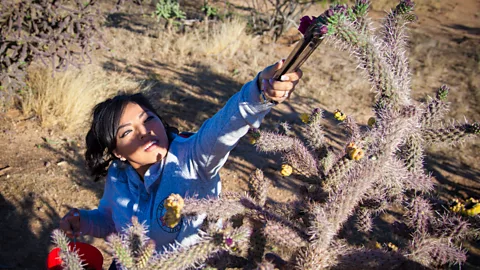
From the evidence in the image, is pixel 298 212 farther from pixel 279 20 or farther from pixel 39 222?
pixel 279 20

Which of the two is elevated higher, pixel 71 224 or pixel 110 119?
pixel 110 119

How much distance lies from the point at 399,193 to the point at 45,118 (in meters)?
3.80

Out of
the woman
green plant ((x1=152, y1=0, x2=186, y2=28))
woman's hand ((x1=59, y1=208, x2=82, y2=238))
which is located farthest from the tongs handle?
green plant ((x1=152, y1=0, x2=186, y2=28))

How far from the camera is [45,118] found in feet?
13.8

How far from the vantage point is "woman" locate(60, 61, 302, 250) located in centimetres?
144

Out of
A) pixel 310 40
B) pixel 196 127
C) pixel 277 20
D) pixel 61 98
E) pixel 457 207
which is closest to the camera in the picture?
pixel 310 40

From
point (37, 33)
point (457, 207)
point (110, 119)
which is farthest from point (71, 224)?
point (37, 33)

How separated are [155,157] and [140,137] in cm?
11

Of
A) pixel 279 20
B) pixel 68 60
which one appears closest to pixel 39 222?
pixel 68 60

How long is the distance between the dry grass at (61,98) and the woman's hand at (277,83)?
3.58 metres

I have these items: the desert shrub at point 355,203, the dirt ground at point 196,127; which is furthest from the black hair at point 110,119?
the dirt ground at point 196,127

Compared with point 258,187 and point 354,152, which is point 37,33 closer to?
point 258,187

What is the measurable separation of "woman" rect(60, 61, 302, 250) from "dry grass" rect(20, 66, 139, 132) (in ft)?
8.36

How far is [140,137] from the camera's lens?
1681 mm
